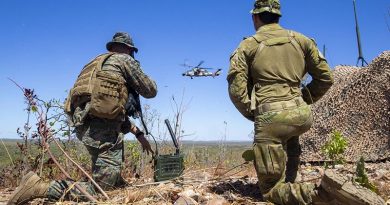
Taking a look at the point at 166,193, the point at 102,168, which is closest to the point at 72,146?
the point at 102,168

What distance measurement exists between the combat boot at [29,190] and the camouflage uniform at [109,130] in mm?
513

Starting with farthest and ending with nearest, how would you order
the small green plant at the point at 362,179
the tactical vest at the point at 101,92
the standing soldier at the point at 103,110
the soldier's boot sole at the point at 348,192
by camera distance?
1. the tactical vest at the point at 101,92
2. the standing soldier at the point at 103,110
3. the small green plant at the point at 362,179
4. the soldier's boot sole at the point at 348,192

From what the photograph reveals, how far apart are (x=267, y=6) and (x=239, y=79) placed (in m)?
0.75

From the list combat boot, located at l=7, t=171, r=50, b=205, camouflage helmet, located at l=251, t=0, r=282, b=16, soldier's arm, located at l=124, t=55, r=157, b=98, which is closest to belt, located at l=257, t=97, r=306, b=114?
camouflage helmet, located at l=251, t=0, r=282, b=16

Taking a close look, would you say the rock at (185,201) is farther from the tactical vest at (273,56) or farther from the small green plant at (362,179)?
the small green plant at (362,179)

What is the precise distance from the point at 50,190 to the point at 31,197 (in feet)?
0.60

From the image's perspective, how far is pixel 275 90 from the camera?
3768 mm

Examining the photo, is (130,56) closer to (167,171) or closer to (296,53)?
(167,171)

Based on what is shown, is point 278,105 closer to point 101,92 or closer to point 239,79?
point 239,79

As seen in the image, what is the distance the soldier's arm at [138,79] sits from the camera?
445 centimetres

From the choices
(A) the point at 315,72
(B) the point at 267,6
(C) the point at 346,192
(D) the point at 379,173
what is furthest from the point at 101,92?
(D) the point at 379,173

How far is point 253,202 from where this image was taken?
3727 mm

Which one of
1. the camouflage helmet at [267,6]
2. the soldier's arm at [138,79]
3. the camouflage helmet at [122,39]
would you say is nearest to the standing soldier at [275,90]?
the camouflage helmet at [267,6]

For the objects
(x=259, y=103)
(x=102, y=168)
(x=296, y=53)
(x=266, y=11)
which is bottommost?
(x=102, y=168)
